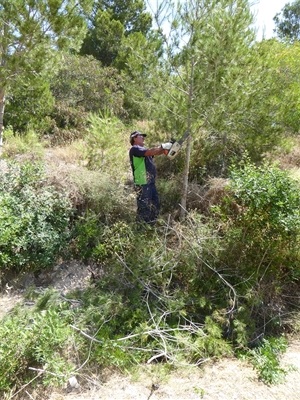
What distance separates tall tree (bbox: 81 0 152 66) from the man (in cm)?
932

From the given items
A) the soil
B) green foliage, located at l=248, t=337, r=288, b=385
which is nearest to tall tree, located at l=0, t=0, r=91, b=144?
the soil

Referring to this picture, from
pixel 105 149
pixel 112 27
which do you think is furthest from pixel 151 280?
pixel 112 27

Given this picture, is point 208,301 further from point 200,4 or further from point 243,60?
point 200,4

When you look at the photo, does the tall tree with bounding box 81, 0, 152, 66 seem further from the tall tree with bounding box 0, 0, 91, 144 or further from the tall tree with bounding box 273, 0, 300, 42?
the tall tree with bounding box 273, 0, 300, 42

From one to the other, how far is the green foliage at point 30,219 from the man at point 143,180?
3.59 feet

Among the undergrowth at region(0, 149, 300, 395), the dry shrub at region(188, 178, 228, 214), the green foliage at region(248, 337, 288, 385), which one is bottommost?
the green foliage at region(248, 337, 288, 385)

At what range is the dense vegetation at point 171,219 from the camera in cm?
367

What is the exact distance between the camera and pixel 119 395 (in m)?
3.21

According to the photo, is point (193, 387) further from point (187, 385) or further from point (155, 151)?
point (155, 151)

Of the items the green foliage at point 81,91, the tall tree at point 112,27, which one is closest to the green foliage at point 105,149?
the green foliage at point 81,91

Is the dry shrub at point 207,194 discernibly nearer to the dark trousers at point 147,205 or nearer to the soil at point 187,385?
the dark trousers at point 147,205

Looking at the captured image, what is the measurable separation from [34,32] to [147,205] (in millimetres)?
3990

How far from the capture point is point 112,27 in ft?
42.9

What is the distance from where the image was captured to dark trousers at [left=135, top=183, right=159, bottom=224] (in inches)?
199
